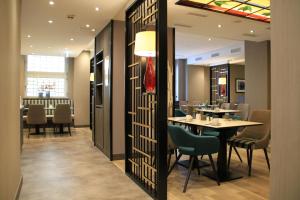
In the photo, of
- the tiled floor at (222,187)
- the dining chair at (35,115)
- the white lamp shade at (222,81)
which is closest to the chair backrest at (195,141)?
the tiled floor at (222,187)

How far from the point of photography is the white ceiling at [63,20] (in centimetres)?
445

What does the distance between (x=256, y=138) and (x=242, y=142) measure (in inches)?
17.5

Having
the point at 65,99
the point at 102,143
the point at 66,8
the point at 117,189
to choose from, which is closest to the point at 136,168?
the point at 117,189

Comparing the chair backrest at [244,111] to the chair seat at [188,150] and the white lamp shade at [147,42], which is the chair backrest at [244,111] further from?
the white lamp shade at [147,42]

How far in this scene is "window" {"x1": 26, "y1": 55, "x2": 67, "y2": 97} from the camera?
35.3ft

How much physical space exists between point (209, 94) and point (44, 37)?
10091 mm

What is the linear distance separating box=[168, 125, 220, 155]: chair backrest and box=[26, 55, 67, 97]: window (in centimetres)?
837

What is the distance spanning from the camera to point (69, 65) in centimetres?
1105

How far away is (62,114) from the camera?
328 inches

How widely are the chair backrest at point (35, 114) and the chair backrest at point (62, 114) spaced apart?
0.39 metres

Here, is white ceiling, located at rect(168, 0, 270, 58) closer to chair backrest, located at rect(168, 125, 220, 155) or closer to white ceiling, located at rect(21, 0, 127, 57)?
white ceiling, located at rect(21, 0, 127, 57)

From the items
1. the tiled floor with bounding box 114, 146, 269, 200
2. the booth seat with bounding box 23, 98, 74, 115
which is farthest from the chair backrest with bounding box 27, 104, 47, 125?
the tiled floor with bounding box 114, 146, 269, 200

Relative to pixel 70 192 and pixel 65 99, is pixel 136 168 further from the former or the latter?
pixel 65 99

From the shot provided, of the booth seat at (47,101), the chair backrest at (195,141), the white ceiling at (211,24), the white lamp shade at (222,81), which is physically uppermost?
the white ceiling at (211,24)
